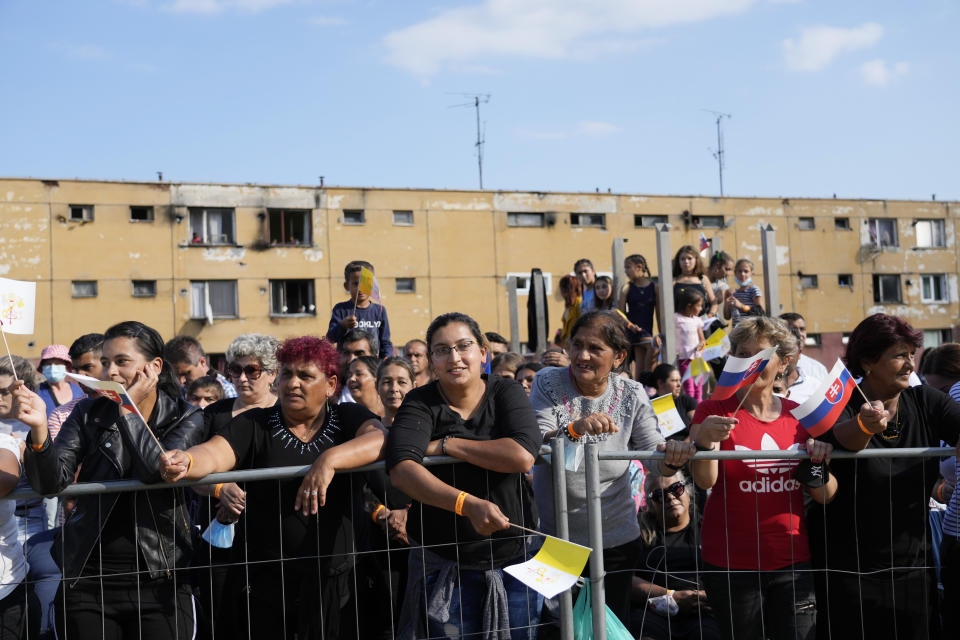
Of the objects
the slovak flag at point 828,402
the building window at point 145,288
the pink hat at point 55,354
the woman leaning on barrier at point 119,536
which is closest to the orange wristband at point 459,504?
the woman leaning on barrier at point 119,536

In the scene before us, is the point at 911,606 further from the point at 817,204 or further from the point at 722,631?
the point at 817,204

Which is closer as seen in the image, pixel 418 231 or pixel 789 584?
pixel 789 584

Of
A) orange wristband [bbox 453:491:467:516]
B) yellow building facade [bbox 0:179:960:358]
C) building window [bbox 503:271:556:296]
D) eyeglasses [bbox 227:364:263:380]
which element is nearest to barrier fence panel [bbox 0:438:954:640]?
orange wristband [bbox 453:491:467:516]

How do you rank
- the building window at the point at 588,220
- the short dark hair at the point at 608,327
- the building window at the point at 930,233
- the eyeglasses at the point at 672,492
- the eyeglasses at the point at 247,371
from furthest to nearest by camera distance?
the building window at the point at 930,233 < the building window at the point at 588,220 < the eyeglasses at the point at 672,492 < the eyeglasses at the point at 247,371 < the short dark hair at the point at 608,327

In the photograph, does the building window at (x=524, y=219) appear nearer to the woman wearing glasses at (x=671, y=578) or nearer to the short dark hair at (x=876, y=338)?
the woman wearing glasses at (x=671, y=578)

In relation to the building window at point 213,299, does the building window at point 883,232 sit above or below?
above

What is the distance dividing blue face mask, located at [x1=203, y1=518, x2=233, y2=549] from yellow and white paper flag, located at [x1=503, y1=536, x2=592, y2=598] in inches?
53.5

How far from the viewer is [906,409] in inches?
149

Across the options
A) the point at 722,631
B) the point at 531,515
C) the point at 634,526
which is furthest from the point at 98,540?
the point at 722,631

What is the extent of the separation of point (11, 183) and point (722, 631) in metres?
31.3

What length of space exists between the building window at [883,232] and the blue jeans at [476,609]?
4091cm

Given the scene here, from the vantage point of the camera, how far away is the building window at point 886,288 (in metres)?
40.6

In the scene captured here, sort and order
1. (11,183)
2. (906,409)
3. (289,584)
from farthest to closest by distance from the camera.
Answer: (11,183)
(906,409)
(289,584)

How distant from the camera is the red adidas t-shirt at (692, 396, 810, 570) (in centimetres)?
367
